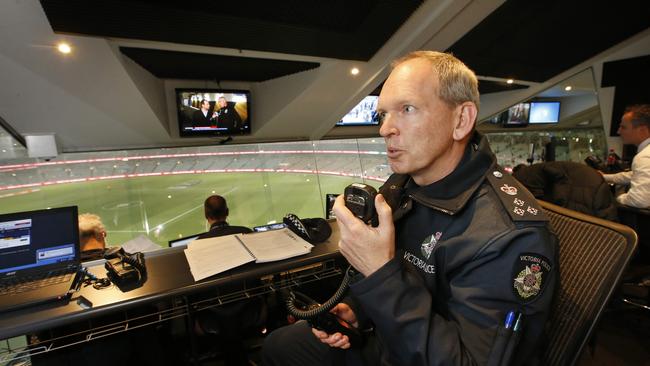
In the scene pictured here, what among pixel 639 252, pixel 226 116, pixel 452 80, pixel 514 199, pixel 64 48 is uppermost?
pixel 64 48

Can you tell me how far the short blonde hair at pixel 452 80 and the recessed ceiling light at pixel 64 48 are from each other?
3.24 metres

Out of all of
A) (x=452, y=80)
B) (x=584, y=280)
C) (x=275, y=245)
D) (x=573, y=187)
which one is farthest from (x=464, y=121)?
(x=573, y=187)

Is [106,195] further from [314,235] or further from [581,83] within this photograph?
[581,83]

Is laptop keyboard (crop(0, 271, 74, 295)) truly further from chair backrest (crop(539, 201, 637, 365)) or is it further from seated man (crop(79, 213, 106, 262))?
chair backrest (crop(539, 201, 637, 365))

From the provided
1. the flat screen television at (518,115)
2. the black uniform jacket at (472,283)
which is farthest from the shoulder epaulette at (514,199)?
the flat screen television at (518,115)

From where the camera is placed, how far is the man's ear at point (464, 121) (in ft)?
3.05

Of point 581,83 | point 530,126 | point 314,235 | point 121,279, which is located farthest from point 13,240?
point 530,126

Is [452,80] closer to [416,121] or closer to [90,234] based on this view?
[416,121]

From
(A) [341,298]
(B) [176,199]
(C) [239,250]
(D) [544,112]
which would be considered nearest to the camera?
(A) [341,298]

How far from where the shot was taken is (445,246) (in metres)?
0.82

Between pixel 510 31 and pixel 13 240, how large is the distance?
4.95 m

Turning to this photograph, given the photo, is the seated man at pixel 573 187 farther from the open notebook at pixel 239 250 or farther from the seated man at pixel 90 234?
the seated man at pixel 90 234

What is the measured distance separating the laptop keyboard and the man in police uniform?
40.0 inches

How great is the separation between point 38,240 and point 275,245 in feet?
3.13
